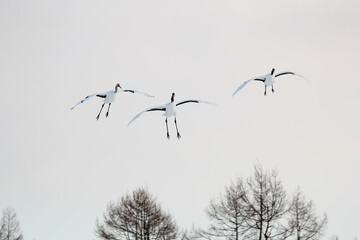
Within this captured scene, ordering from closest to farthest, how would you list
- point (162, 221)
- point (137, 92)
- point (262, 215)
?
1. point (137, 92)
2. point (262, 215)
3. point (162, 221)

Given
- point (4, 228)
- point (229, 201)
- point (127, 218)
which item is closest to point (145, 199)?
point (127, 218)

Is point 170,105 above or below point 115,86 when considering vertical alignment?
below

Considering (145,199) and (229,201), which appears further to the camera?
(145,199)

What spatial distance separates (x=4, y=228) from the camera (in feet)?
248

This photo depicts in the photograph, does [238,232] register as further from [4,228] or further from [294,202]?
[4,228]

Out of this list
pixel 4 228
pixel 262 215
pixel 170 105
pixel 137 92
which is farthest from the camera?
pixel 4 228

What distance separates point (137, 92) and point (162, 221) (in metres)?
24.3

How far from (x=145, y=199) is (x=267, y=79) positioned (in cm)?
2395

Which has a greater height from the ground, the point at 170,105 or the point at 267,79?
the point at 267,79

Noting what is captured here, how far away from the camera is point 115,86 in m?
38.5

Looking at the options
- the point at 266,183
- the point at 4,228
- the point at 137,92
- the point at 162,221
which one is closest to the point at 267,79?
the point at 137,92

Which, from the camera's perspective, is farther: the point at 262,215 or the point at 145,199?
the point at 145,199

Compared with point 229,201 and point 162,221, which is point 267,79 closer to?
point 229,201

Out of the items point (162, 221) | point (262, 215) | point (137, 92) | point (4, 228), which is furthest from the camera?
point (4, 228)
